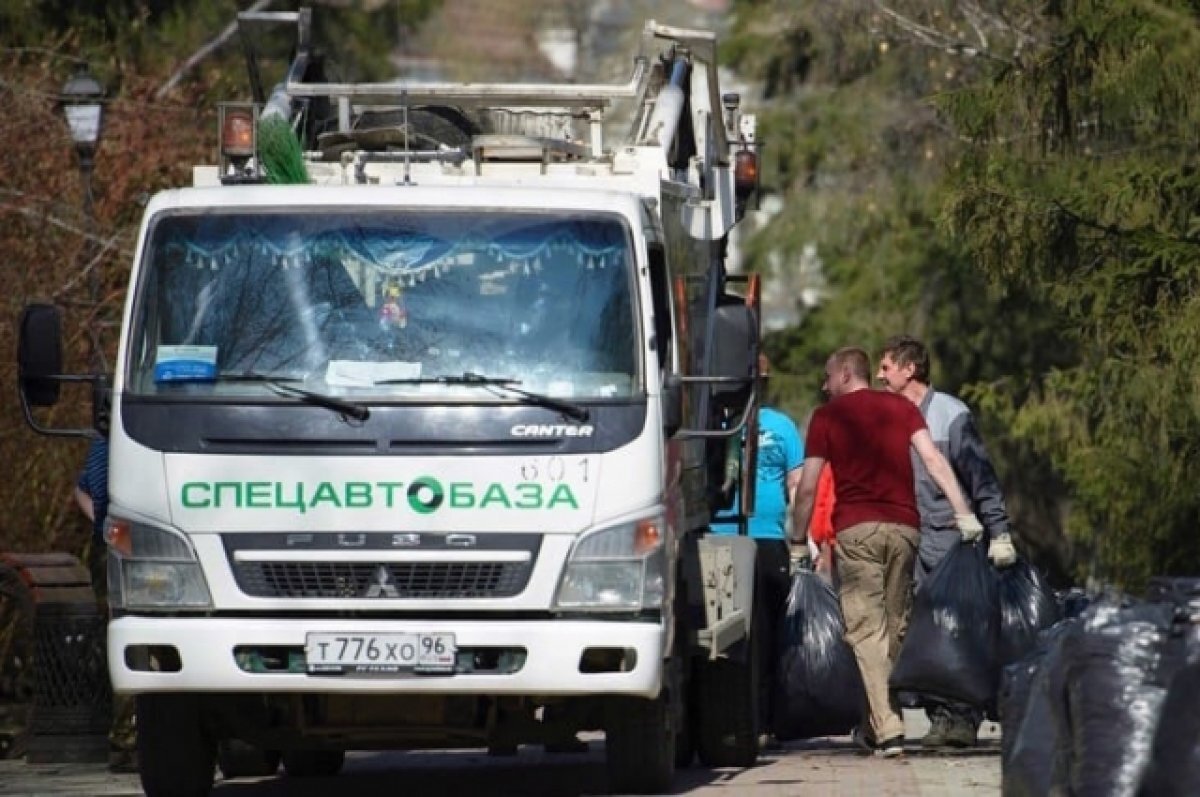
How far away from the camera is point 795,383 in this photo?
31.4 metres

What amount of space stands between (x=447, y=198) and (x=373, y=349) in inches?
25.7

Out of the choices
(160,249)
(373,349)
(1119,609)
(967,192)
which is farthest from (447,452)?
(967,192)

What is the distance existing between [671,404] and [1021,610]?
2.68m

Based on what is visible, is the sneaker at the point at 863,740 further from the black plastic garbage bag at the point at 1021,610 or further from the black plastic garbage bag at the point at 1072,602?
the black plastic garbage bag at the point at 1072,602

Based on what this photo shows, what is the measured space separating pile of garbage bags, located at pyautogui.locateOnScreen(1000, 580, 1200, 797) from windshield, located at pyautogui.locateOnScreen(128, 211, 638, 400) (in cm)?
241

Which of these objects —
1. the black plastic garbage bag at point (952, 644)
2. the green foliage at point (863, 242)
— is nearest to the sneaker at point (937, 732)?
the black plastic garbage bag at point (952, 644)

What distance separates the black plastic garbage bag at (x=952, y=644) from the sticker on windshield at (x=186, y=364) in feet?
11.0

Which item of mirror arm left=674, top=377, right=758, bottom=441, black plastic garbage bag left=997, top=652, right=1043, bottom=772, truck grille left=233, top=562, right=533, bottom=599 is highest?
mirror arm left=674, top=377, right=758, bottom=441

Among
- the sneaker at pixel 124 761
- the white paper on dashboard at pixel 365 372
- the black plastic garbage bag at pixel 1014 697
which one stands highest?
the white paper on dashboard at pixel 365 372

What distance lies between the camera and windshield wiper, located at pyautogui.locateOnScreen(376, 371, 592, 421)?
410 inches

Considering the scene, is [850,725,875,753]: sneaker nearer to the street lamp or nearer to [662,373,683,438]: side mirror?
[662,373,683,438]: side mirror

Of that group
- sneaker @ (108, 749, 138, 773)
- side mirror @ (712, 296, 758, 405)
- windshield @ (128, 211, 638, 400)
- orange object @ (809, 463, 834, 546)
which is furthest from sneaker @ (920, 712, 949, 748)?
sneaker @ (108, 749, 138, 773)

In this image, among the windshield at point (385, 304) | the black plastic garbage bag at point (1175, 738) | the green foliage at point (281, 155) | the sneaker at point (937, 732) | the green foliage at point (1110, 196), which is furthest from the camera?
the green foliage at point (1110, 196)

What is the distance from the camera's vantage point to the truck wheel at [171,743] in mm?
10867
